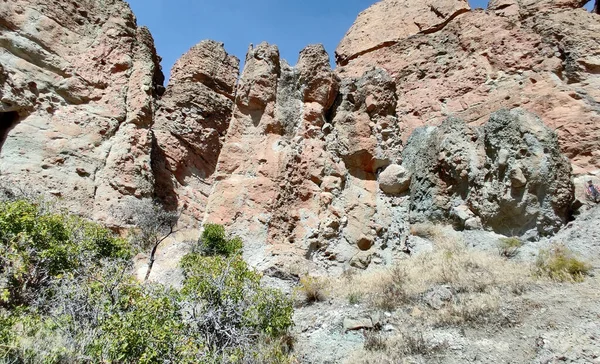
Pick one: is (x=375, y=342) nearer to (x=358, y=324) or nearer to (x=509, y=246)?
(x=358, y=324)

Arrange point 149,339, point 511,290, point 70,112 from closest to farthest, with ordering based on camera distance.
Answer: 1. point 149,339
2. point 511,290
3. point 70,112

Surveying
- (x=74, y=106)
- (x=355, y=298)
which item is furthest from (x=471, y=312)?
(x=74, y=106)

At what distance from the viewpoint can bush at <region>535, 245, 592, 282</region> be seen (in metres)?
7.78

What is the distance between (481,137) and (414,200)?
8.44 feet

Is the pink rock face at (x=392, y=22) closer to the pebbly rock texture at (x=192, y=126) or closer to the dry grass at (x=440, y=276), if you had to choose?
the pebbly rock texture at (x=192, y=126)

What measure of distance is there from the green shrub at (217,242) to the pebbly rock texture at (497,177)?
16.4 ft

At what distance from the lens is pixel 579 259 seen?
27.9 ft

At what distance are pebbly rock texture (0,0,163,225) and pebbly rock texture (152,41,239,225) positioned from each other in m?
1.13

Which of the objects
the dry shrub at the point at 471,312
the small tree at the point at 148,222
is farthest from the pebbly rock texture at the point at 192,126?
the dry shrub at the point at 471,312

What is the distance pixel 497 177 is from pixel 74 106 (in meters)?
13.9

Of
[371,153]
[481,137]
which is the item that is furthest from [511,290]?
[371,153]

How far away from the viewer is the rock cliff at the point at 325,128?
1115 centimetres

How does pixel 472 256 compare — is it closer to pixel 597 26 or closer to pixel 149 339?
pixel 149 339

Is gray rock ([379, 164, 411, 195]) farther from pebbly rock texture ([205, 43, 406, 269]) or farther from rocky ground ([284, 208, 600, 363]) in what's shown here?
rocky ground ([284, 208, 600, 363])
